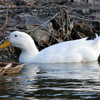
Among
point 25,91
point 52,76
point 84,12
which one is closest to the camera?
point 25,91

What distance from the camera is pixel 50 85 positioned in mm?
8102

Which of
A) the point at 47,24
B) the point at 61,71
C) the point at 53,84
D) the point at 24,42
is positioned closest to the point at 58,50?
the point at 24,42

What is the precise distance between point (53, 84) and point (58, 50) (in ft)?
13.4

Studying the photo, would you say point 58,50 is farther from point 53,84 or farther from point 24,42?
point 53,84

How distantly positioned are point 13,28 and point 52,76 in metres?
5.71

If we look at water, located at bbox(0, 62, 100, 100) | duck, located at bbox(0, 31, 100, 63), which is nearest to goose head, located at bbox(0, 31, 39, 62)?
duck, located at bbox(0, 31, 100, 63)

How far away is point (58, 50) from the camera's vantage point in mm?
12227

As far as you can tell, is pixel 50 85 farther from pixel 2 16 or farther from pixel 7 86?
pixel 2 16

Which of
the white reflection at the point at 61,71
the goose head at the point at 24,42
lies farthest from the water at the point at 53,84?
the goose head at the point at 24,42

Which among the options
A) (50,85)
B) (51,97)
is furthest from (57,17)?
(51,97)

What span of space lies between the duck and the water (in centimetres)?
116

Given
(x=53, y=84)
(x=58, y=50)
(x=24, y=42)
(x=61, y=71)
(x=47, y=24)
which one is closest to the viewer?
(x=53, y=84)

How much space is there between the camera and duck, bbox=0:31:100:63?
1220cm

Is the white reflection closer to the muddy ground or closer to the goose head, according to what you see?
the goose head
